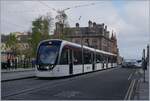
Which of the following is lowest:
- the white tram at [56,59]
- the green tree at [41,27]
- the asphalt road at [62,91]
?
the asphalt road at [62,91]

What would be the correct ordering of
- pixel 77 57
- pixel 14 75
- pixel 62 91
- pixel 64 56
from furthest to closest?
1. pixel 14 75
2. pixel 77 57
3. pixel 64 56
4. pixel 62 91

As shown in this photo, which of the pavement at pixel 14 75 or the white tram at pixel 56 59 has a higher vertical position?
the white tram at pixel 56 59

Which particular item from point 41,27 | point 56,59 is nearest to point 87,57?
point 56,59

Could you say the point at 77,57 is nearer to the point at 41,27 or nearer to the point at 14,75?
the point at 14,75

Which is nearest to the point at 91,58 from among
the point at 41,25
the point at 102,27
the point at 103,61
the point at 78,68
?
the point at 78,68

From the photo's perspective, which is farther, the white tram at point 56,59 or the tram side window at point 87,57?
the tram side window at point 87,57

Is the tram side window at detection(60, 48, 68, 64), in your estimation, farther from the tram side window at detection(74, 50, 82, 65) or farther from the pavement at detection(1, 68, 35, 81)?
the pavement at detection(1, 68, 35, 81)

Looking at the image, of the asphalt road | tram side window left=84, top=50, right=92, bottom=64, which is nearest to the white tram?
tram side window left=84, top=50, right=92, bottom=64

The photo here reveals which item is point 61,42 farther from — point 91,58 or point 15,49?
point 15,49

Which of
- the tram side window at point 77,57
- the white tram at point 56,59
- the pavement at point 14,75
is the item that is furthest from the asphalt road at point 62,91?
the tram side window at point 77,57

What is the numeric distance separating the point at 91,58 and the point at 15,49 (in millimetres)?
61018

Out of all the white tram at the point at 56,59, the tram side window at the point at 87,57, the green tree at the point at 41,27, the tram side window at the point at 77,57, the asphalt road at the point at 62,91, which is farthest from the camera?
the green tree at the point at 41,27

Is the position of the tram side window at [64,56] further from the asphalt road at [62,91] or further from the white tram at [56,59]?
the asphalt road at [62,91]

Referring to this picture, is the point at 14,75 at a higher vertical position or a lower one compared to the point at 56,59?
lower
